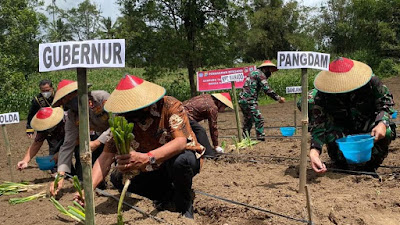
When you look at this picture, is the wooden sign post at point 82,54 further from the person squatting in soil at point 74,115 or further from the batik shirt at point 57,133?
the batik shirt at point 57,133

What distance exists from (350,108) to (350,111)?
0.13ft

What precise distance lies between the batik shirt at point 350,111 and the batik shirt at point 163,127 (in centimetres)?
129

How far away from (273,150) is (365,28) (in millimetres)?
25276

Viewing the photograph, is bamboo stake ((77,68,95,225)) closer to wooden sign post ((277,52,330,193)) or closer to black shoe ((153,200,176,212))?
black shoe ((153,200,176,212))

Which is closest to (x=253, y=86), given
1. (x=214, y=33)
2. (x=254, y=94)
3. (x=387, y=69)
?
(x=254, y=94)

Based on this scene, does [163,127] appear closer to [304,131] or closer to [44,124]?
[304,131]

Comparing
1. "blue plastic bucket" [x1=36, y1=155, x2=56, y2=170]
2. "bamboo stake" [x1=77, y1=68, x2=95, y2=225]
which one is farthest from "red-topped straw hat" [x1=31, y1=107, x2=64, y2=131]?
"bamboo stake" [x1=77, y1=68, x2=95, y2=225]

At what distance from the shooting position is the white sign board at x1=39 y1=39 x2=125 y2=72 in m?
1.92

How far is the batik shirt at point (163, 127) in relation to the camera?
279 cm

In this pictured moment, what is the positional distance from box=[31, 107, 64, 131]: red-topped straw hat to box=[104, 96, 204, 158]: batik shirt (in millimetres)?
1907

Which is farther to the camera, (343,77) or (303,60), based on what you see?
(343,77)

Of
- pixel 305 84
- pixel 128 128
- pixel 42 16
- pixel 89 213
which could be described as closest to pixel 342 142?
pixel 305 84

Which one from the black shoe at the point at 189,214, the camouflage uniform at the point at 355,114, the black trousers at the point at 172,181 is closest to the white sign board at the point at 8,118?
the black trousers at the point at 172,181

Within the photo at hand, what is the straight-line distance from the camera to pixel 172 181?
323cm
